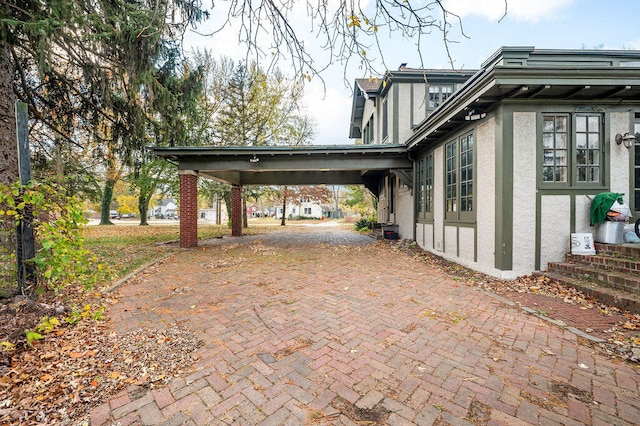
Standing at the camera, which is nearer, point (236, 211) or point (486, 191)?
point (486, 191)

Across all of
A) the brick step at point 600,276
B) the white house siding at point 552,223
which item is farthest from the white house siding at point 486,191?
the brick step at point 600,276

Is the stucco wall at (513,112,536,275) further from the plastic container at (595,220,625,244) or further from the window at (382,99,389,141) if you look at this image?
the window at (382,99,389,141)

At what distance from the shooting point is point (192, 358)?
2547 millimetres

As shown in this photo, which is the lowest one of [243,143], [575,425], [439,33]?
[575,425]

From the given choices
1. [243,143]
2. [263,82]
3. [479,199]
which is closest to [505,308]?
[479,199]

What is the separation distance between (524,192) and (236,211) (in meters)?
12.5

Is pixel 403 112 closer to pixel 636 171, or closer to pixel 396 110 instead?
pixel 396 110

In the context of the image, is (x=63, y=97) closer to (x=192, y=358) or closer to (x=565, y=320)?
(x=192, y=358)

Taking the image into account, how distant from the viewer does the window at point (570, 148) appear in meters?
5.23

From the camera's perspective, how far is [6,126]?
4.06 meters

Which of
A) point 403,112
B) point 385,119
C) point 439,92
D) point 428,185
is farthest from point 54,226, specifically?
point 439,92

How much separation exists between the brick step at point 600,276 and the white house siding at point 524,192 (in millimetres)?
385

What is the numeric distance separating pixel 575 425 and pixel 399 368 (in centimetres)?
115

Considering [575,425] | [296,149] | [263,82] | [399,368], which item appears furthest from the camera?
[296,149]
